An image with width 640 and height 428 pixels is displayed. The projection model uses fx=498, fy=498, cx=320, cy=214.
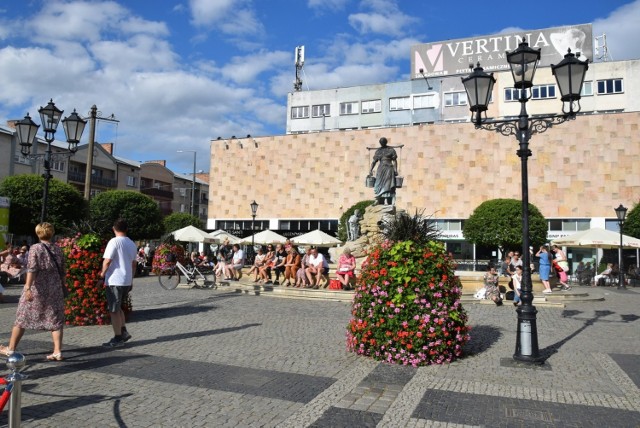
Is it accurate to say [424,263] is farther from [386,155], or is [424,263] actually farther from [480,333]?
[386,155]

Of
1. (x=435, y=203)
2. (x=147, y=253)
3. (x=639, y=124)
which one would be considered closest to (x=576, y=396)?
(x=147, y=253)

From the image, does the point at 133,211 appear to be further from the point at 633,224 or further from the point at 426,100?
the point at 633,224

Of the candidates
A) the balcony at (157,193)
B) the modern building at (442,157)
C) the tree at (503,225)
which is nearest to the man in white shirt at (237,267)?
the tree at (503,225)

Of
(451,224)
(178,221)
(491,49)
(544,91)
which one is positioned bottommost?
(451,224)

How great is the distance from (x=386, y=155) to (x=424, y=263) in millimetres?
11176

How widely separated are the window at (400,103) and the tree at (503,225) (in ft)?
63.7

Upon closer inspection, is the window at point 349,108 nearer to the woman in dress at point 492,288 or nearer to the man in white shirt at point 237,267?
the man in white shirt at point 237,267

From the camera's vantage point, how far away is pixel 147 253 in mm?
27016

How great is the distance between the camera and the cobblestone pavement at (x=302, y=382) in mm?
4438

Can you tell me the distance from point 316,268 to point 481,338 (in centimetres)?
781

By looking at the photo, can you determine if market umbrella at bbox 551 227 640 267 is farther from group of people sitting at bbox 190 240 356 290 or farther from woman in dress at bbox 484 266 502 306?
group of people sitting at bbox 190 240 356 290

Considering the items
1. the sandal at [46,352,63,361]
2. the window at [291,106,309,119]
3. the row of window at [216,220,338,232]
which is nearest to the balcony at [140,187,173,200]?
the row of window at [216,220,338,232]

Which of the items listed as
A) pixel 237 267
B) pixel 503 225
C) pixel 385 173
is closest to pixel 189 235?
pixel 237 267

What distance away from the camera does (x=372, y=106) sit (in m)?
51.4
